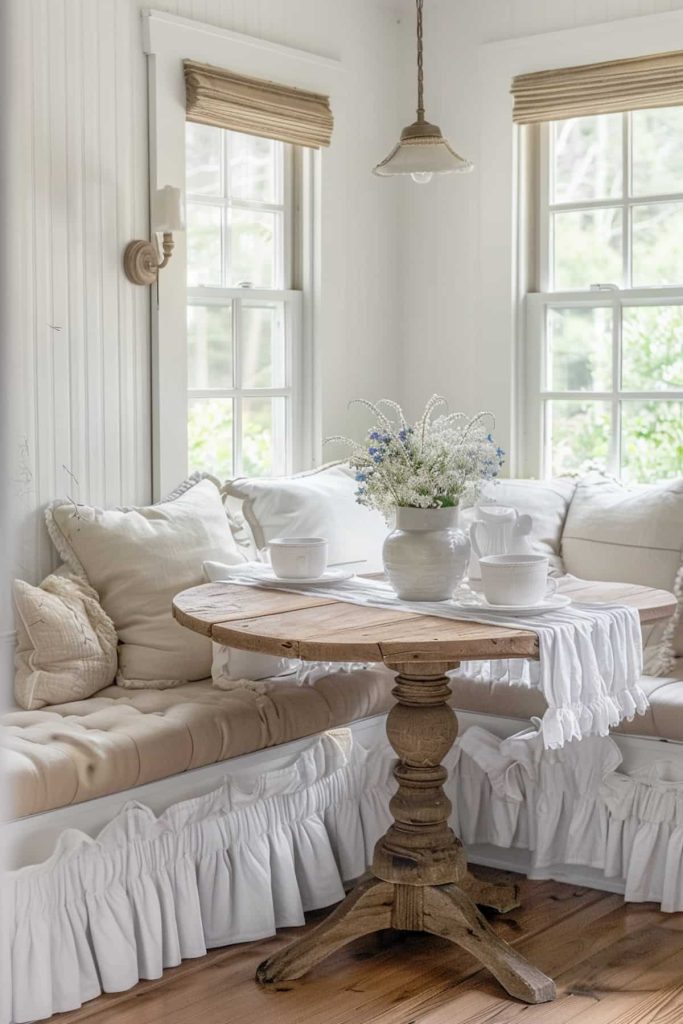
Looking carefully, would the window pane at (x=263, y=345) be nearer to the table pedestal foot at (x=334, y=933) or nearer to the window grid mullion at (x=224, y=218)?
the window grid mullion at (x=224, y=218)

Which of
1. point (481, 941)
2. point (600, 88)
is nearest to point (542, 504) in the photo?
point (600, 88)

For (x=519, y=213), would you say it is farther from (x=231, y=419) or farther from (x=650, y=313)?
(x=231, y=419)

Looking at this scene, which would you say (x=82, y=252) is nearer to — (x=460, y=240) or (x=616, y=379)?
(x=460, y=240)

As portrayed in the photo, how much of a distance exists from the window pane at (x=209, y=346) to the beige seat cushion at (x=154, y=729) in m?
1.18

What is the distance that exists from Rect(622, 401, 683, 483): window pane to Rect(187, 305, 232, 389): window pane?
4.51ft

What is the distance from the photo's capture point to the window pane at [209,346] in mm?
3959

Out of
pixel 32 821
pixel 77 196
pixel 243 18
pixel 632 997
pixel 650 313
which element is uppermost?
pixel 243 18

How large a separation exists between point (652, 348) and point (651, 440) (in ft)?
1.02

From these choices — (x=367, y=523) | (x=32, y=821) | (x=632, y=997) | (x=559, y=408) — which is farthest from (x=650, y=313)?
(x=32, y=821)

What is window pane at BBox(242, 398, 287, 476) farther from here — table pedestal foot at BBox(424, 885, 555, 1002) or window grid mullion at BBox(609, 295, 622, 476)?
table pedestal foot at BBox(424, 885, 555, 1002)

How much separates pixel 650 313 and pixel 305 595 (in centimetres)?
195

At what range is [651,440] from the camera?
4148 millimetres

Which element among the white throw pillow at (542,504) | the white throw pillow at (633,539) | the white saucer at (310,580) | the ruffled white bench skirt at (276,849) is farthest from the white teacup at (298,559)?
the white throw pillow at (633,539)

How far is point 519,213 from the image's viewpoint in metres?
4.36
